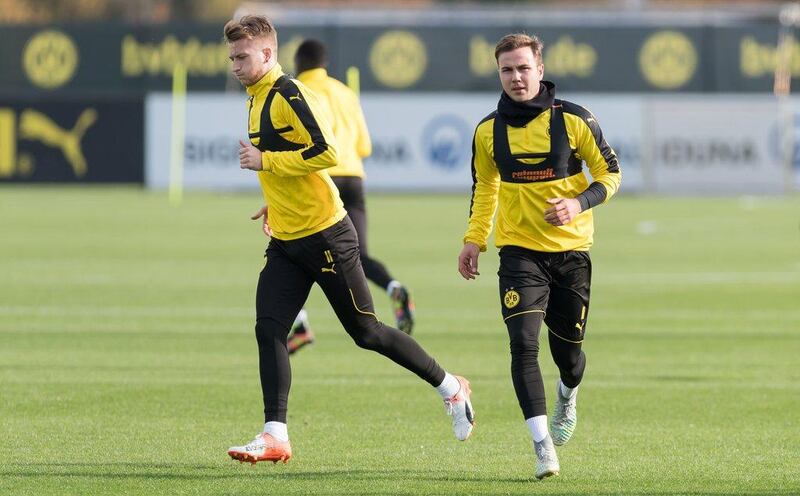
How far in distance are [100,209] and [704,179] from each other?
13.1 meters

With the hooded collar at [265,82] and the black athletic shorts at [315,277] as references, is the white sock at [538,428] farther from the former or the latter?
the hooded collar at [265,82]

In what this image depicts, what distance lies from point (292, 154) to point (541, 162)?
3.92 ft

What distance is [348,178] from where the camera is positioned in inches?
523

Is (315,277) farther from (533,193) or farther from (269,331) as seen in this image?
(533,193)

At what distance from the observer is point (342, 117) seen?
13273mm

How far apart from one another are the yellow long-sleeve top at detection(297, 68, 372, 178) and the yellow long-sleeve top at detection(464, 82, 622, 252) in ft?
16.5

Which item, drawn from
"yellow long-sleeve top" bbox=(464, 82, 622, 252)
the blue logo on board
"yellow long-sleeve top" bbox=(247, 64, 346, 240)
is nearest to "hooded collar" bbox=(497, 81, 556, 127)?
"yellow long-sleeve top" bbox=(464, 82, 622, 252)

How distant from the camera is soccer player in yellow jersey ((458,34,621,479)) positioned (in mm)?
7949

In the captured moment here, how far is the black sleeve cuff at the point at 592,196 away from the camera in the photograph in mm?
7906

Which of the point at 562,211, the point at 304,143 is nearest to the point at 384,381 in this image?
the point at 304,143

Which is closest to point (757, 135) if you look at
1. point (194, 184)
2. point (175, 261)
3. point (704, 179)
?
point (704, 179)

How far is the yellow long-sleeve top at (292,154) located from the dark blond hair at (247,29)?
24cm

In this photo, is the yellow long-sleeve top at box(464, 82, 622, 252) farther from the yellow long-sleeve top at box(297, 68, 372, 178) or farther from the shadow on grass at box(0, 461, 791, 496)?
the yellow long-sleeve top at box(297, 68, 372, 178)

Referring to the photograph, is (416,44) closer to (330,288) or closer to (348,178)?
(348,178)
